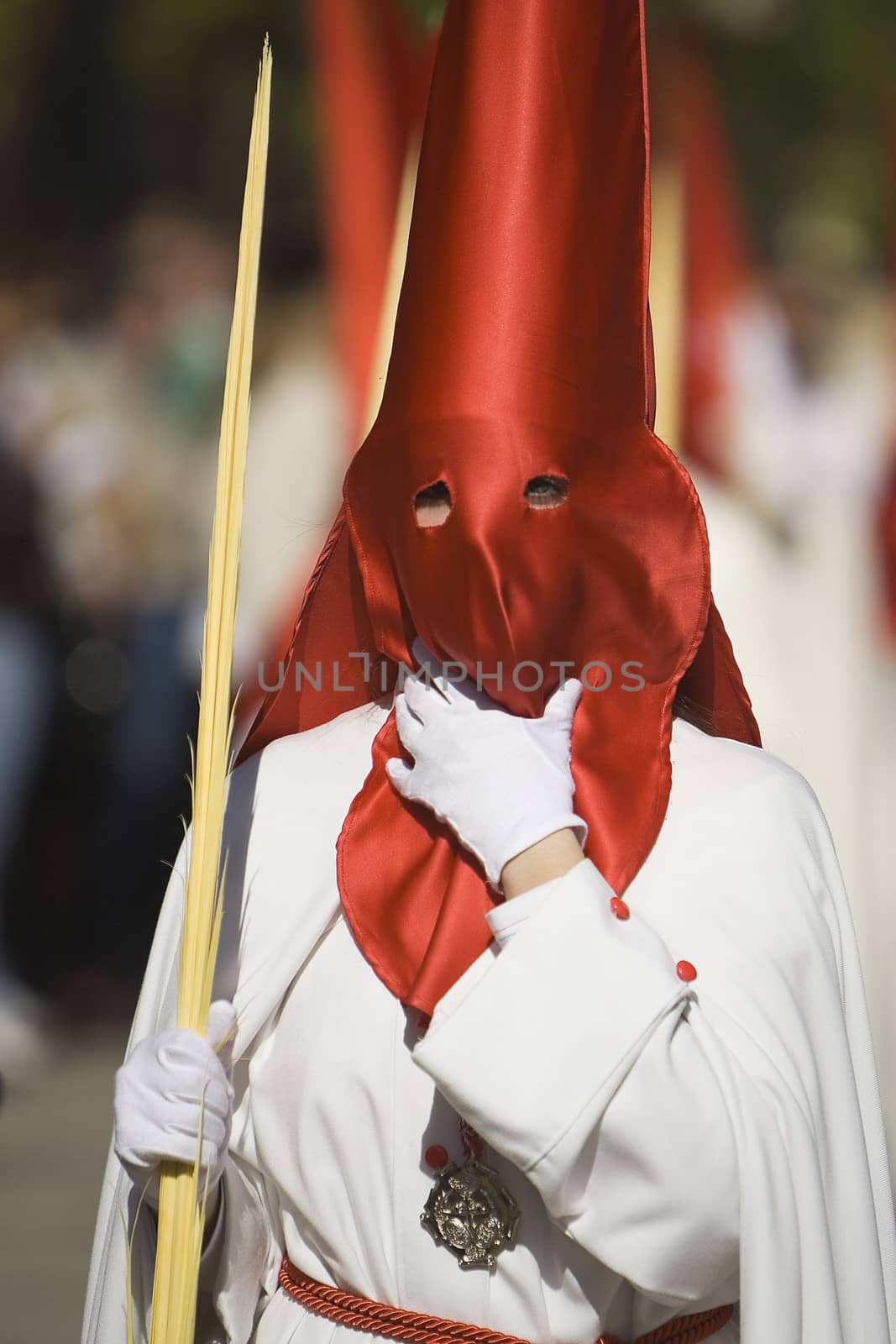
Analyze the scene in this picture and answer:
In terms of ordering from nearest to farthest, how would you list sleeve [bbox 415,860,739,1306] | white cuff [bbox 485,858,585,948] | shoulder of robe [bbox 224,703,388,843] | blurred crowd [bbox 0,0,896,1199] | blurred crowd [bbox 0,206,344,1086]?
1. sleeve [bbox 415,860,739,1306]
2. white cuff [bbox 485,858,585,948]
3. shoulder of robe [bbox 224,703,388,843]
4. blurred crowd [bbox 0,0,896,1199]
5. blurred crowd [bbox 0,206,344,1086]

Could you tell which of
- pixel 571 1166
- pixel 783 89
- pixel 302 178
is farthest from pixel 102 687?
pixel 783 89

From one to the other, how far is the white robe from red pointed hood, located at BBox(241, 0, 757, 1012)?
0.09 meters

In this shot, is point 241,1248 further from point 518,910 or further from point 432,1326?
point 518,910

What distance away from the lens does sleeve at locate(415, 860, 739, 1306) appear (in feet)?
6.68

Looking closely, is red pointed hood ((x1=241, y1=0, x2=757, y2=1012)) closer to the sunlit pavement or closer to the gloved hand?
the gloved hand

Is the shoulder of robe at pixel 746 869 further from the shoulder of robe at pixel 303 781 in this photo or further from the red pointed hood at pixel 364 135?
the red pointed hood at pixel 364 135

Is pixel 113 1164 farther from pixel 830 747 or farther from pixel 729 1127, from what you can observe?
pixel 830 747

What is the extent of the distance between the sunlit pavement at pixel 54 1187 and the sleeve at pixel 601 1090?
2.96 meters

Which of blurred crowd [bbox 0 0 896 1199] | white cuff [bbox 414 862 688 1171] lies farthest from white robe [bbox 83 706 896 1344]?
blurred crowd [bbox 0 0 896 1199]

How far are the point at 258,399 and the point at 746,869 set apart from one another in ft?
14.5

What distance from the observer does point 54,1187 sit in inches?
224

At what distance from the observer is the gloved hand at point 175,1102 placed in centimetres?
212

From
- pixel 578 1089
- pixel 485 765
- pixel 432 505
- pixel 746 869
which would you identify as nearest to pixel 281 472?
pixel 432 505

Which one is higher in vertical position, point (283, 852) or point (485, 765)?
point (485, 765)
